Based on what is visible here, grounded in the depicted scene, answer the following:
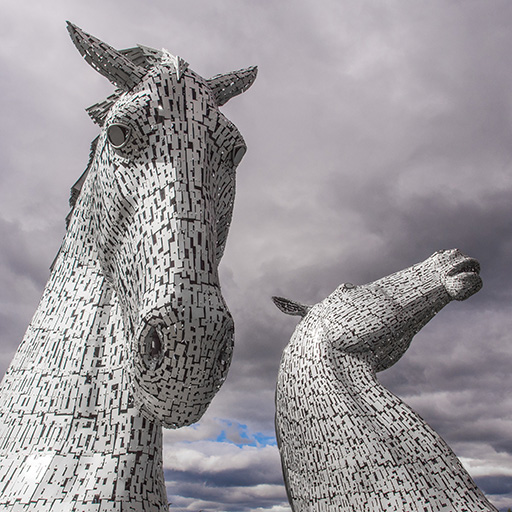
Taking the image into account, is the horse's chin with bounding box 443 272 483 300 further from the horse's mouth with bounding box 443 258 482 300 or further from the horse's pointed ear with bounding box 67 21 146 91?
the horse's pointed ear with bounding box 67 21 146 91

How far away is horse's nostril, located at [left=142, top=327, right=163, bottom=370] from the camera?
0.87m

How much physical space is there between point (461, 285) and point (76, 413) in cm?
289

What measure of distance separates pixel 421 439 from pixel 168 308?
2.26m

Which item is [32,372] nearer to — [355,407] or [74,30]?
[74,30]

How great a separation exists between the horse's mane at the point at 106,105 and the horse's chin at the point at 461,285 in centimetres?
265

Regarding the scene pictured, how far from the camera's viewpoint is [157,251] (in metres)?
0.97

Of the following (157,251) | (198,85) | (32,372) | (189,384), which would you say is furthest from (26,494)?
(198,85)

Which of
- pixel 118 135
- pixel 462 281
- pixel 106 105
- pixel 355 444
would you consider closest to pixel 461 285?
pixel 462 281

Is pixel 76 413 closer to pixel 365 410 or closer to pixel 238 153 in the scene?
pixel 238 153

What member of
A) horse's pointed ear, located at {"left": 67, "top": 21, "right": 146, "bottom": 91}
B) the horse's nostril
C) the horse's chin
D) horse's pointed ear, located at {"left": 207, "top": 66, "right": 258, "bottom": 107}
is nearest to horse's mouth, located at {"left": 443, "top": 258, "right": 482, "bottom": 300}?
the horse's chin

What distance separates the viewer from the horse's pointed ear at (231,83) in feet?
4.56

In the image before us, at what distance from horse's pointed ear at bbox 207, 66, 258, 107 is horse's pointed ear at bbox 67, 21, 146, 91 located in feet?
0.79

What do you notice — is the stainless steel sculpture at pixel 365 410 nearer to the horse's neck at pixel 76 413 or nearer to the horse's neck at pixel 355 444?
the horse's neck at pixel 355 444

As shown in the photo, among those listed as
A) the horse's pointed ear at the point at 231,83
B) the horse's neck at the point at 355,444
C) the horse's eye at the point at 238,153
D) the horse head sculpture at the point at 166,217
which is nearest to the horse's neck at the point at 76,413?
the horse head sculpture at the point at 166,217
